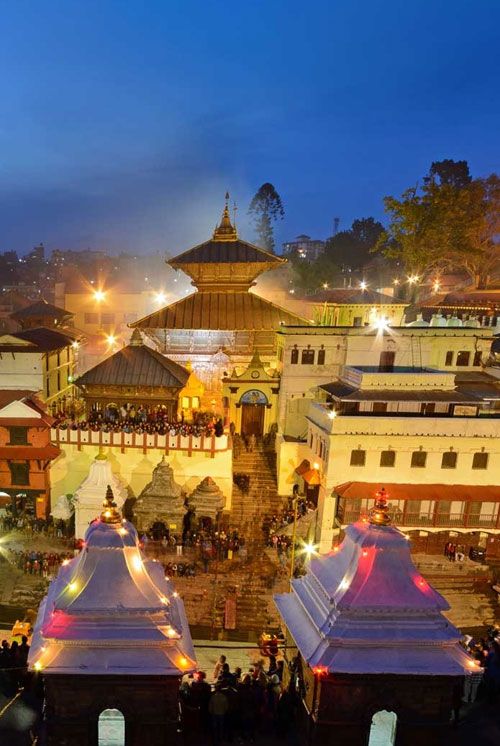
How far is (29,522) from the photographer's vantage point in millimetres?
24875

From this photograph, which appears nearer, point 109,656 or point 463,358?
point 109,656

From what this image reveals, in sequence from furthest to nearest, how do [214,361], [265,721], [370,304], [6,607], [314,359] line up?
[370,304] → [214,361] → [314,359] → [6,607] → [265,721]

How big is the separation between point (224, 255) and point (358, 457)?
19.5 meters

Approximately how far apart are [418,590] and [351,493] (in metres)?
13.2

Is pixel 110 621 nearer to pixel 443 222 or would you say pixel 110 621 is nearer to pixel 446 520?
pixel 446 520

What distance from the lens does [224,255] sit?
36312 mm

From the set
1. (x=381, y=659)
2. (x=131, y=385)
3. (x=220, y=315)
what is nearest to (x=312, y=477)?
(x=131, y=385)

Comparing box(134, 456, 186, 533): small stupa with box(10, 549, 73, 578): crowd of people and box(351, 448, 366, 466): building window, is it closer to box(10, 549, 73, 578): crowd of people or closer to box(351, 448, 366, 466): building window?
box(10, 549, 73, 578): crowd of people

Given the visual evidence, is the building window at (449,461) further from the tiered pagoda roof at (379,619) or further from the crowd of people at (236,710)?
the crowd of people at (236,710)

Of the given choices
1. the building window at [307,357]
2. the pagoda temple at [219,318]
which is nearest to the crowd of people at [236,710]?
the building window at [307,357]

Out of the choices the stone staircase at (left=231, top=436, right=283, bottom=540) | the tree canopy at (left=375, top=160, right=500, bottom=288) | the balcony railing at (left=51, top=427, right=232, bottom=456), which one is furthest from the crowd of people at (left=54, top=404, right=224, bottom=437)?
the tree canopy at (left=375, top=160, right=500, bottom=288)

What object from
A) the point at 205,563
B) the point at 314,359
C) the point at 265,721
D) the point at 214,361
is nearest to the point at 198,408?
the point at 214,361

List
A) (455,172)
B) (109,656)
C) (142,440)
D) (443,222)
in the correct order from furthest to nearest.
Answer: (455,172)
(443,222)
(142,440)
(109,656)

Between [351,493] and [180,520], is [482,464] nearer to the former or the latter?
[351,493]
